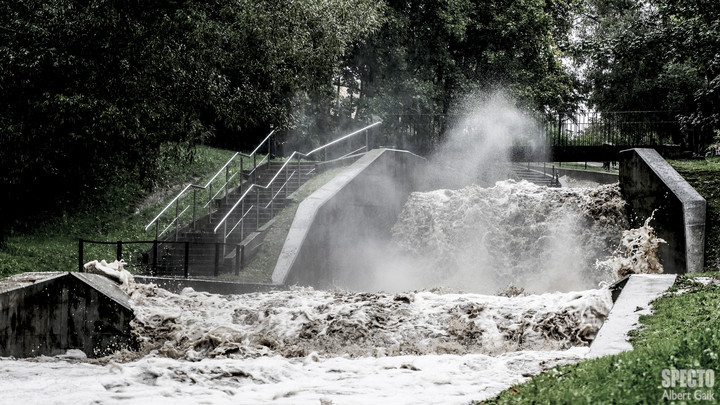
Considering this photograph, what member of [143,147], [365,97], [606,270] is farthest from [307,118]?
[606,270]

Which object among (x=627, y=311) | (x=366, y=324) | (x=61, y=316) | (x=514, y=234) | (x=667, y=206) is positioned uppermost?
(x=667, y=206)

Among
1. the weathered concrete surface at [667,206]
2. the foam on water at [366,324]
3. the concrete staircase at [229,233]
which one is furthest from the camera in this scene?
the concrete staircase at [229,233]

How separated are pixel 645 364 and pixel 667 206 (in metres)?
9.33

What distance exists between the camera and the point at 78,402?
21.5 feet

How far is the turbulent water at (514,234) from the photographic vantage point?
1591cm

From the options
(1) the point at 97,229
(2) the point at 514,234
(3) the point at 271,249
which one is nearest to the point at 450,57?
(2) the point at 514,234

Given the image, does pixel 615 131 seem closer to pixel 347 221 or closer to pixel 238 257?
pixel 347 221

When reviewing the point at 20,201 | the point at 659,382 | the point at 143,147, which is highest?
the point at 143,147

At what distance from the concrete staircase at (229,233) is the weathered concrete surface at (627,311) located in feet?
25.0

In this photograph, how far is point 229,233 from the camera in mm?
15703

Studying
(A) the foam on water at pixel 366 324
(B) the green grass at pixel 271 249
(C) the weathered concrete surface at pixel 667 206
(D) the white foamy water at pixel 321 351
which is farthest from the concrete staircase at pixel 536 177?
(A) the foam on water at pixel 366 324

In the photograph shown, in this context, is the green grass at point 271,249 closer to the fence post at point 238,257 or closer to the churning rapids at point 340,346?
the fence post at point 238,257

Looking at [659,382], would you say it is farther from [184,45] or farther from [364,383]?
[184,45]

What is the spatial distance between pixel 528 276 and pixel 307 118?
47.2 ft
